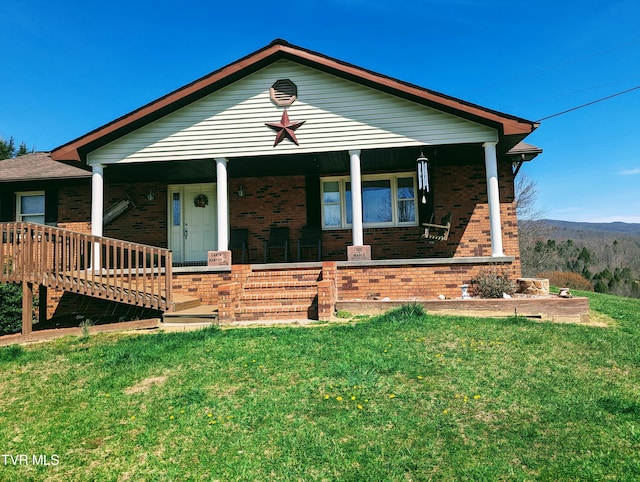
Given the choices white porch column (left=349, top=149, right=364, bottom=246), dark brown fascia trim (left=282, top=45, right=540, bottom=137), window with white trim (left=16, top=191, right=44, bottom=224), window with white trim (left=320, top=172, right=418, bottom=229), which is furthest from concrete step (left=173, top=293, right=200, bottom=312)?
window with white trim (left=16, top=191, right=44, bottom=224)

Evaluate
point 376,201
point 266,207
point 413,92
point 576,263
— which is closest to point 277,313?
point 266,207

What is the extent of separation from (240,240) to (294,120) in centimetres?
385

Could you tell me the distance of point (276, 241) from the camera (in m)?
11.1

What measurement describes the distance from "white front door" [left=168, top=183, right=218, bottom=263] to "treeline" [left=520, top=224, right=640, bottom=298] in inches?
1039

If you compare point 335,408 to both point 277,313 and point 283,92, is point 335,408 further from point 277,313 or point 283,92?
point 283,92

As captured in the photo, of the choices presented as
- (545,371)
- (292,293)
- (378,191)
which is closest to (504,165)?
(378,191)

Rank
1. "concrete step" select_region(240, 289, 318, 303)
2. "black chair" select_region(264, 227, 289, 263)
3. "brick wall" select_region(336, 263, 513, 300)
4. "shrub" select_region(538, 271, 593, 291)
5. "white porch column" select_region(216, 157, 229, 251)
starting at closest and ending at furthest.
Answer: "concrete step" select_region(240, 289, 318, 303) → "brick wall" select_region(336, 263, 513, 300) → "white porch column" select_region(216, 157, 229, 251) → "black chair" select_region(264, 227, 289, 263) → "shrub" select_region(538, 271, 593, 291)

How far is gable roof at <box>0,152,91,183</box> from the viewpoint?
11.0 meters

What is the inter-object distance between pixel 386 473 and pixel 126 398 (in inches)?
103

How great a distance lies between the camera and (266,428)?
311 cm

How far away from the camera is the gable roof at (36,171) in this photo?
11000 millimetres

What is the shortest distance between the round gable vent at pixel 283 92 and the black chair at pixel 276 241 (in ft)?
11.5

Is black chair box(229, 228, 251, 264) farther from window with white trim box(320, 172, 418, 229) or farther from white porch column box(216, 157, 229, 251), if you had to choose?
window with white trim box(320, 172, 418, 229)

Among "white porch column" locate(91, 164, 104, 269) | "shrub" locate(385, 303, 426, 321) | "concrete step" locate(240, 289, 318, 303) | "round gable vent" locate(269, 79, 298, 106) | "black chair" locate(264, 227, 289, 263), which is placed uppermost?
"round gable vent" locate(269, 79, 298, 106)
